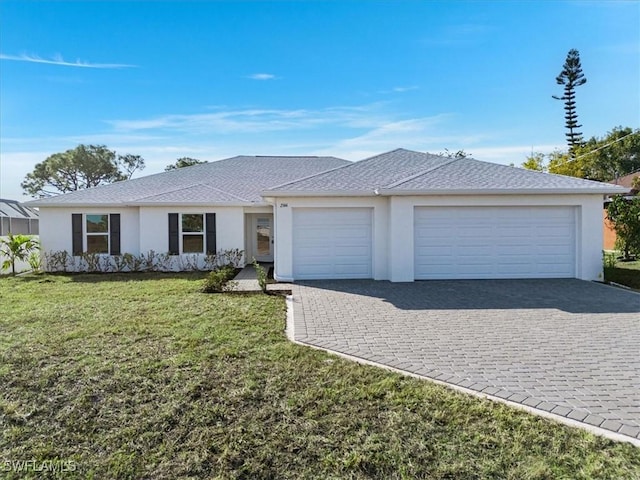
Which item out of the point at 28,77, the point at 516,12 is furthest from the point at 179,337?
the point at 516,12

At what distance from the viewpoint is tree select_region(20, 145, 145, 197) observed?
43.8m

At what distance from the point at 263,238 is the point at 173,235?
4.50 meters

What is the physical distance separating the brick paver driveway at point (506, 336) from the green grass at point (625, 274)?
1984 millimetres

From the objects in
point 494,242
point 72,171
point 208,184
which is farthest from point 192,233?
point 72,171

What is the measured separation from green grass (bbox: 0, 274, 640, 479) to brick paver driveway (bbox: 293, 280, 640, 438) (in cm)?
63

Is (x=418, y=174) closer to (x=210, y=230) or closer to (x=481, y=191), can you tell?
(x=481, y=191)

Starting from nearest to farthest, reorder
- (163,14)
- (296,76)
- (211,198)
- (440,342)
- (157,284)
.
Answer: (440,342), (163,14), (157,284), (211,198), (296,76)

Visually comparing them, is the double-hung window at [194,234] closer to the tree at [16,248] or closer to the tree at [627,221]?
the tree at [16,248]

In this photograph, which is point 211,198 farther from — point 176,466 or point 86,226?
point 176,466

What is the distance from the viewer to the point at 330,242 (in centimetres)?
1316

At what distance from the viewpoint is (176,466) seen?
3.27m

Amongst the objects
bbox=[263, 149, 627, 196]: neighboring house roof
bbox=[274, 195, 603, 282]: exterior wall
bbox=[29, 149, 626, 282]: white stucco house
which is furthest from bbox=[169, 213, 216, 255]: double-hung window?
bbox=[263, 149, 627, 196]: neighboring house roof

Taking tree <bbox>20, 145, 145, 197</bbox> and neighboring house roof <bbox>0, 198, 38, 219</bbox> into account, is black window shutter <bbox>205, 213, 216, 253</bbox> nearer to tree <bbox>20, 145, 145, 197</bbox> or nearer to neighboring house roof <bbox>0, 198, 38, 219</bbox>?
neighboring house roof <bbox>0, 198, 38, 219</bbox>

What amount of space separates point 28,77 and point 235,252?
9.26 m
